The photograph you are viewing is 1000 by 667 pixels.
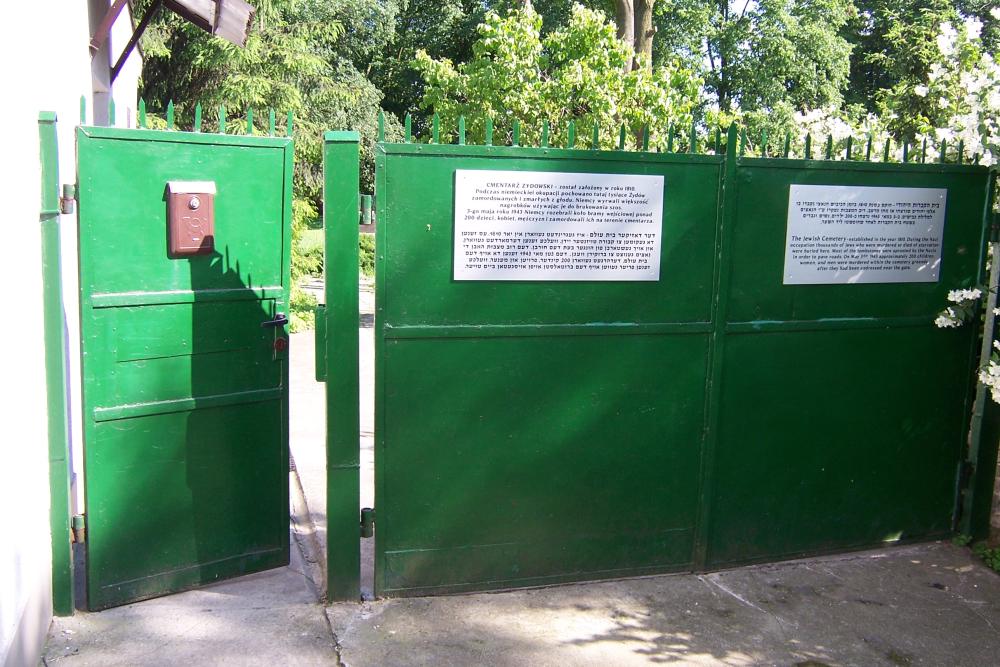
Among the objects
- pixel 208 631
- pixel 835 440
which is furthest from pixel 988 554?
pixel 208 631

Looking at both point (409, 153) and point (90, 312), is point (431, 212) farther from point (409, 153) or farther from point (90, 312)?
point (90, 312)

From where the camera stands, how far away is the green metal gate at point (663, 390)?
159 inches

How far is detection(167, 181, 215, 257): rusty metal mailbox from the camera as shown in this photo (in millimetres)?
3906

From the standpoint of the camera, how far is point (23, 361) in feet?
11.0

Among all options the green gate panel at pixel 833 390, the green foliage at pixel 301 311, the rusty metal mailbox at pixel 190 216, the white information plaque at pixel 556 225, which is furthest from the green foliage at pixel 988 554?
the green foliage at pixel 301 311

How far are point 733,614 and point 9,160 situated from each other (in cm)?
349

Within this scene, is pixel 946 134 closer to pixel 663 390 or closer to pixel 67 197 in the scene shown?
pixel 663 390

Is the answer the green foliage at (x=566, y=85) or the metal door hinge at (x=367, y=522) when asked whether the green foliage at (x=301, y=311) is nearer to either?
the green foliage at (x=566, y=85)

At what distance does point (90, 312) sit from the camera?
12.5ft

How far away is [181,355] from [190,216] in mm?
616

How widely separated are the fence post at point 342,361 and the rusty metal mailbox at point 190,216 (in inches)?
21.3

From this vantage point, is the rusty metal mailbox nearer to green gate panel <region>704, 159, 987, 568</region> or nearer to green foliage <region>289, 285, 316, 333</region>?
green gate panel <region>704, 159, 987, 568</region>

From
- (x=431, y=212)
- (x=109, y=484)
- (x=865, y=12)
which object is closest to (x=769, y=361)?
(x=431, y=212)

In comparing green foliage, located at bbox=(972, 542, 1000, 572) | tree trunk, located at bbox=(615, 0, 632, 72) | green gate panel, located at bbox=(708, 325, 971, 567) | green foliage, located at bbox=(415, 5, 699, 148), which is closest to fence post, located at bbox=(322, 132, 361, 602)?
green gate panel, located at bbox=(708, 325, 971, 567)
